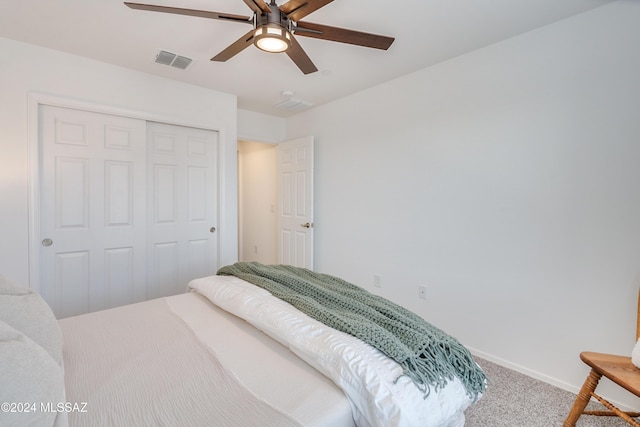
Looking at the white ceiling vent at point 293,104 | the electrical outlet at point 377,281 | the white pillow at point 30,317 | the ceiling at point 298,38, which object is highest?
the ceiling at point 298,38

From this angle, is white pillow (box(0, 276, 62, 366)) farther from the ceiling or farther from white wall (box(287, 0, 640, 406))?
white wall (box(287, 0, 640, 406))

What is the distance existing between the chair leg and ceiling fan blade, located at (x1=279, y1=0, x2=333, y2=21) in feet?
7.39

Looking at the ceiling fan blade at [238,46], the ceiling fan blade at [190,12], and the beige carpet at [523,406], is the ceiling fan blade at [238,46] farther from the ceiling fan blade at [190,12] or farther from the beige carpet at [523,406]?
the beige carpet at [523,406]

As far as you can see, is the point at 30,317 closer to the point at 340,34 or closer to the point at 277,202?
the point at 340,34

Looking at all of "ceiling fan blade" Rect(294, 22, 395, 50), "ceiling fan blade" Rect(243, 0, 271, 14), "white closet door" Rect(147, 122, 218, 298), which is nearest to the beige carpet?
"ceiling fan blade" Rect(294, 22, 395, 50)

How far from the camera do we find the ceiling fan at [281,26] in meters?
1.46

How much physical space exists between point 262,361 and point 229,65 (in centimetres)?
246

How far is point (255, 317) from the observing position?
1.45 m

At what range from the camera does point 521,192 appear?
218 centimetres

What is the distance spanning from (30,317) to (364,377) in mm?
1116

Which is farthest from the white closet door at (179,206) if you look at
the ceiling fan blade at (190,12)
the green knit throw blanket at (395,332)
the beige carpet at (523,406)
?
the beige carpet at (523,406)

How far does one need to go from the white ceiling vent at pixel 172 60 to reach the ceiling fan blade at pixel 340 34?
1397 mm

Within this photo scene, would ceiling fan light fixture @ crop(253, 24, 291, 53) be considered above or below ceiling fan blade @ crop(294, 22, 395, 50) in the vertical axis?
below

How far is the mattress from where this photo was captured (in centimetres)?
91
